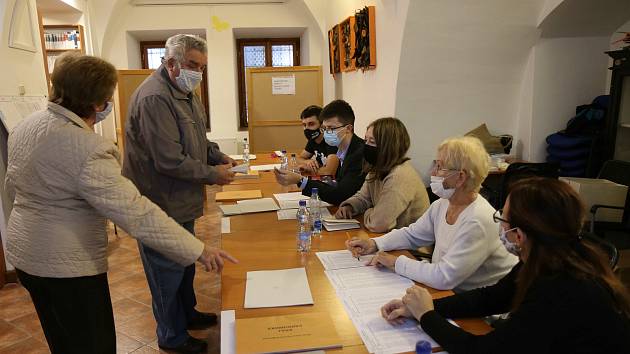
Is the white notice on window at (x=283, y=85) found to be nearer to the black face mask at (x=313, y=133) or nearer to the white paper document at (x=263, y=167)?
the black face mask at (x=313, y=133)

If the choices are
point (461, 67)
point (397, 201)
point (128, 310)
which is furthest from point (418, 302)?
point (461, 67)

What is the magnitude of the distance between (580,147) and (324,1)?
4171 mm

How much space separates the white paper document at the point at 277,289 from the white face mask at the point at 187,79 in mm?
1022

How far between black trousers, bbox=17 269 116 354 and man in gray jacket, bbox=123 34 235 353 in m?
0.63

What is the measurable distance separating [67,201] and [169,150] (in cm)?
69

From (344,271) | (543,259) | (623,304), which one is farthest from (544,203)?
(344,271)

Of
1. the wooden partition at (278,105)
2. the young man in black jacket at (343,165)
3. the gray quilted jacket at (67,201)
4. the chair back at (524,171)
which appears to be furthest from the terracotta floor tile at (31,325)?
the wooden partition at (278,105)

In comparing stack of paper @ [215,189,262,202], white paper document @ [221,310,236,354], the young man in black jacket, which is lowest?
white paper document @ [221,310,236,354]

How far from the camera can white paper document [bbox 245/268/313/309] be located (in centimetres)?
154

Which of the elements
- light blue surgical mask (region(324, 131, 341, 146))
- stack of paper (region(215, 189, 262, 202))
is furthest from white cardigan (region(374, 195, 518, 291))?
stack of paper (region(215, 189, 262, 202))

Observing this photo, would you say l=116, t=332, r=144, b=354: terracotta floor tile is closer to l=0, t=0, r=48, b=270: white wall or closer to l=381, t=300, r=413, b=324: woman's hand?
l=0, t=0, r=48, b=270: white wall

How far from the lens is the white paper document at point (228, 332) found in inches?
50.7

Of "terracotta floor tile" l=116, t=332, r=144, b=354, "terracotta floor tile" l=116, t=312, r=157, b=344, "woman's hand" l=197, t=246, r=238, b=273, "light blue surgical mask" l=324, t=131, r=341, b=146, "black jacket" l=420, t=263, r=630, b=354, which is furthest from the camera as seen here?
"light blue surgical mask" l=324, t=131, r=341, b=146

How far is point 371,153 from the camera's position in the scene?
2.42m
